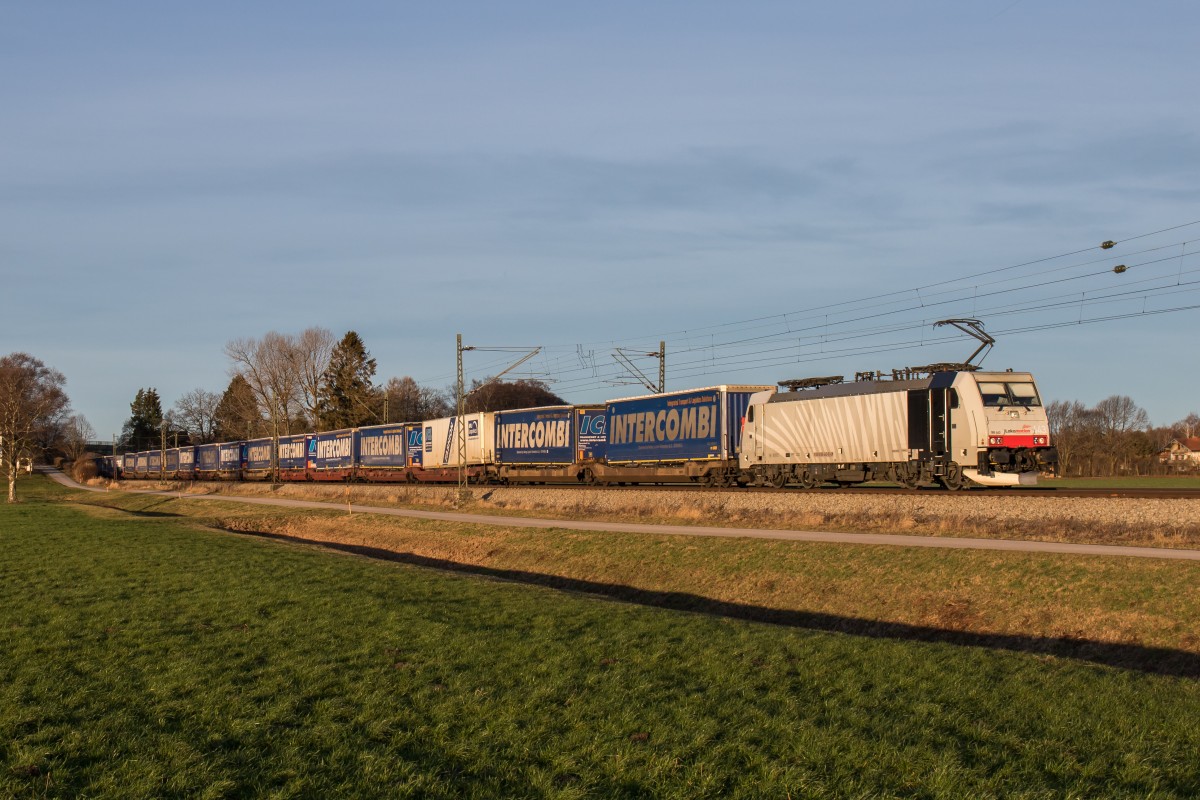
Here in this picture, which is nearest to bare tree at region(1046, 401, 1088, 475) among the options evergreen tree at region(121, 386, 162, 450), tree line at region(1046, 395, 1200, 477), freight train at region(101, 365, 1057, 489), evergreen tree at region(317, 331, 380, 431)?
tree line at region(1046, 395, 1200, 477)

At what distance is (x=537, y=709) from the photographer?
8148mm

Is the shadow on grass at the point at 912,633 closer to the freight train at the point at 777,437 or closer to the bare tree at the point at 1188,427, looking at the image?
the freight train at the point at 777,437

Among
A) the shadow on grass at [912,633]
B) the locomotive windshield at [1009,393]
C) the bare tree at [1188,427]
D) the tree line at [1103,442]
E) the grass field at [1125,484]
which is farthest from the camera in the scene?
the bare tree at [1188,427]

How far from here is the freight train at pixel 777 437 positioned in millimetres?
26500

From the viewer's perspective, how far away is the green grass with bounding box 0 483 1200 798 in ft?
21.3

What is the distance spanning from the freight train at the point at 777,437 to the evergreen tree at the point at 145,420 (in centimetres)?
12226

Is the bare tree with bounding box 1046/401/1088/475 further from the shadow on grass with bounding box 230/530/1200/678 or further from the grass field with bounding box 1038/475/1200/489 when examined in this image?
the shadow on grass with bounding box 230/530/1200/678

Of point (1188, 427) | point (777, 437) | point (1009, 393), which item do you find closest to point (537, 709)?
point (1009, 393)

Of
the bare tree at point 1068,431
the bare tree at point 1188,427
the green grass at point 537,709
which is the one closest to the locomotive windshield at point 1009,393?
the green grass at point 537,709

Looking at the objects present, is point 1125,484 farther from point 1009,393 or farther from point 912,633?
point 912,633

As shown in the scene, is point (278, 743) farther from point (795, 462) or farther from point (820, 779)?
point (795, 462)

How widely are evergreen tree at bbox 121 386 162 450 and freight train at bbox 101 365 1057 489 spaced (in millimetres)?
122262

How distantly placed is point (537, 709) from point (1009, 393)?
22746 millimetres

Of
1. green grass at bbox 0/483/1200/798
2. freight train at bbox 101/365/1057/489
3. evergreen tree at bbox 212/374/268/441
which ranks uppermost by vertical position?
evergreen tree at bbox 212/374/268/441
